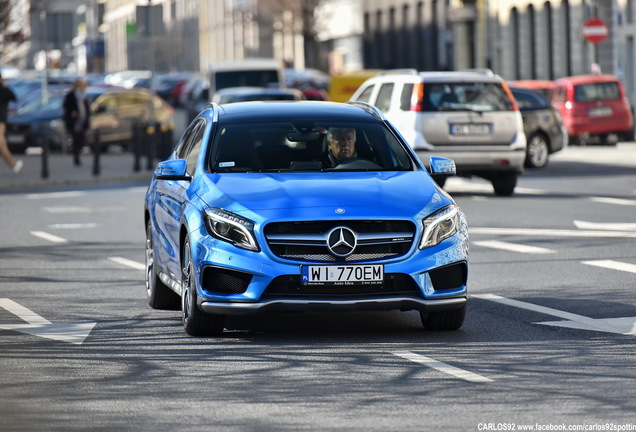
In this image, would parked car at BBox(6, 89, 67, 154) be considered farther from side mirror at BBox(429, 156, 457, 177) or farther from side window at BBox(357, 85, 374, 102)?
side mirror at BBox(429, 156, 457, 177)

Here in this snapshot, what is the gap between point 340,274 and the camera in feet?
32.1

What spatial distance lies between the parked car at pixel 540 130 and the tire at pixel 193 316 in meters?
21.5

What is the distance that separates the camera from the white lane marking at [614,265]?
14.1 metres

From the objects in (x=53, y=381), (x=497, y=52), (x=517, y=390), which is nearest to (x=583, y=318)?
(x=517, y=390)

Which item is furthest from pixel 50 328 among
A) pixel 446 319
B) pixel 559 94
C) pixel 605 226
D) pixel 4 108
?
pixel 559 94

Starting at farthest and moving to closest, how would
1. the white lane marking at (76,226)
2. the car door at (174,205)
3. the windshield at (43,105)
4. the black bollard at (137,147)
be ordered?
the windshield at (43,105)
the black bollard at (137,147)
the white lane marking at (76,226)
the car door at (174,205)

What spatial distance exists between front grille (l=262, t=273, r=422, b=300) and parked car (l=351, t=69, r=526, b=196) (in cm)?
1370

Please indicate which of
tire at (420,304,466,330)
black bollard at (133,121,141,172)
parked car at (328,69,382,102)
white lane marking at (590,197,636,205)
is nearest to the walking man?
black bollard at (133,121,141,172)

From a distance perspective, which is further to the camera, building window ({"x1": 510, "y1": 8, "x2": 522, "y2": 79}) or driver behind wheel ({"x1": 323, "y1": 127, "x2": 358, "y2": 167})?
building window ({"x1": 510, "y1": 8, "x2": 522, "y2": 79})

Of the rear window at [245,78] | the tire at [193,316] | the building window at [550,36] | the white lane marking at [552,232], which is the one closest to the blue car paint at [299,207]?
the tire at [193,316]

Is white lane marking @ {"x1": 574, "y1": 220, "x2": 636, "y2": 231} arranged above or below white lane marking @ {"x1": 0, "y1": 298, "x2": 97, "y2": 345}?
below

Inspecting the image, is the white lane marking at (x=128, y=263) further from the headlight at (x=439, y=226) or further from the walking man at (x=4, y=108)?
the walking man at (x=4, y=108)

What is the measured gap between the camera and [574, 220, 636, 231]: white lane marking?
60.2ft

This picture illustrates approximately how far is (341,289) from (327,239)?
12.0 inches
